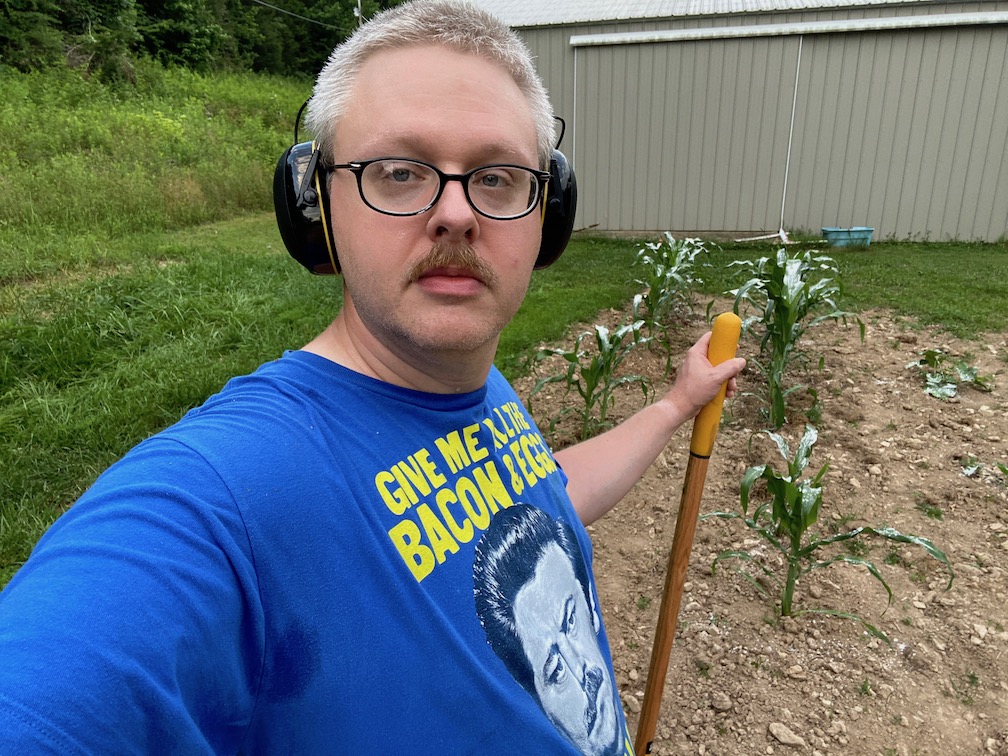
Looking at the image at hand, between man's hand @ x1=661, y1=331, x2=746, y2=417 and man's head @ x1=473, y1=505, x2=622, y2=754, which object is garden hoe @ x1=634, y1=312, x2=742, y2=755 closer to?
man's hand @ x1=661, y1=331, x2=746, y2=417

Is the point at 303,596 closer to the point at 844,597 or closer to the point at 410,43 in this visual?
the point at 410,43

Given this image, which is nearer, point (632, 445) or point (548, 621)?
point (548, 621)

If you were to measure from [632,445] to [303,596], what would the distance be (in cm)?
116

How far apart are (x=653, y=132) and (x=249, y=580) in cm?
1064

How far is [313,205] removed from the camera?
1.12 metres

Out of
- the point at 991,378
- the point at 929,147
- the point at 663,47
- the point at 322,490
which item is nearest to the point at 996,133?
the point at 929,147

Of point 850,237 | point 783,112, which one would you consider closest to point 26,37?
point 783,112

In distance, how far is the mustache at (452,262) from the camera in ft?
3.10

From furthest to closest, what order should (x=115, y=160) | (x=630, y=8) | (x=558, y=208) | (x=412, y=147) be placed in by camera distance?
(x=630, y=8) → (x=115, y=160) → (x=558, y=208) → (x=412, y=147)

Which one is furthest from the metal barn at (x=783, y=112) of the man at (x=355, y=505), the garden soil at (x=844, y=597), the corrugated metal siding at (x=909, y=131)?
the man at (x=355, y=505)

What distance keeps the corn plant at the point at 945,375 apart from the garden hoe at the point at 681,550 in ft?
9.80

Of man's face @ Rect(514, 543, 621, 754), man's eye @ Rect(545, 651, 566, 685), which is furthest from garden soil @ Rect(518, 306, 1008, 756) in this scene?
man's eye @ Rect(545, 651, 566, 685)

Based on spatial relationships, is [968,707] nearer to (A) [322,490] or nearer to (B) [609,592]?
(B) [609,592]

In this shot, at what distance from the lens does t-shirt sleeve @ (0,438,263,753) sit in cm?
55
